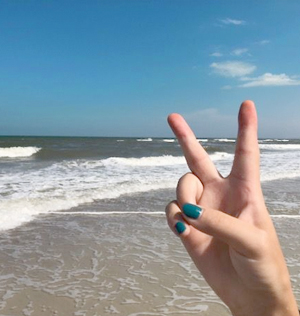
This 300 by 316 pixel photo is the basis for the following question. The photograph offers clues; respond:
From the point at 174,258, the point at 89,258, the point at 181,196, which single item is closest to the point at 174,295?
the point at 174,258

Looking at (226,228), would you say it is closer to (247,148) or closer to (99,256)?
(247,148)

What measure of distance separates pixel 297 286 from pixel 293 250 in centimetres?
122

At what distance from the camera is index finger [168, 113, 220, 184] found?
1.73 metres

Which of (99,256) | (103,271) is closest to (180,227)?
(103,271)

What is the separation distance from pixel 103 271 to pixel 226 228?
3.36 m

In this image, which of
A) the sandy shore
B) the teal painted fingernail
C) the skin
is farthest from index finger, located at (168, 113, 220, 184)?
the sandy shore

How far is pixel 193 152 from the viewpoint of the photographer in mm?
1754

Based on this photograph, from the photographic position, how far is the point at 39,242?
18.0 feet

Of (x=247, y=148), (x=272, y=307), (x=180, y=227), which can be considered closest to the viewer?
(x=180, y=227)

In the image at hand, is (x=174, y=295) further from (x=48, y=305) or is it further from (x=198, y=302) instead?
(x=48, y=305)

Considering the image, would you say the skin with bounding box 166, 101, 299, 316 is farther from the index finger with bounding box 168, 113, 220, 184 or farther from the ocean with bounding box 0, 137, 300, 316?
the ocean with bounding box 0, 137, 300, 316

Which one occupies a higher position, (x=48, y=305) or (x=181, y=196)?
(x=181, y=196)

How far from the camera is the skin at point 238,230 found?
4.44 feet

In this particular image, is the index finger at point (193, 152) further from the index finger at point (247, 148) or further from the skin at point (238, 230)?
the index finger at point (247, 148)
